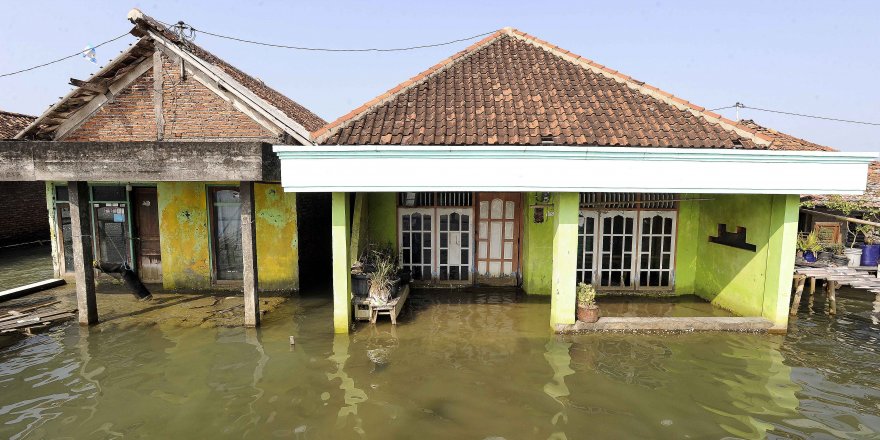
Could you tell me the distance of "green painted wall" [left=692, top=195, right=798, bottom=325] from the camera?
7.80 meters

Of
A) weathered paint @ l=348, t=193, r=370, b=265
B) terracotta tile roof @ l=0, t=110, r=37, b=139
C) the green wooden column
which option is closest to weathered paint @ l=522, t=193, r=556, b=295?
weathered paint @ l=348, t=193, r=370, b=265

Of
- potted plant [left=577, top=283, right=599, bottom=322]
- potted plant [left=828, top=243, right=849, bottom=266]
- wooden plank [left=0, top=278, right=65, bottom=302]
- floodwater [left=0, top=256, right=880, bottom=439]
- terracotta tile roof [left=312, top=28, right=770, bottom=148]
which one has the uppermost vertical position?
terracotta tile roof [left=312, top=28, right=770, bottom=148]

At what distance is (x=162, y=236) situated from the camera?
35.2 ft

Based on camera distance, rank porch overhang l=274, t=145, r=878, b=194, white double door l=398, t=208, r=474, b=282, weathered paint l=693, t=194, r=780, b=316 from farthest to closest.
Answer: white double door l=398, t=208, r=474, b=282, weathered paint l=693, t=194, r=780, b=316, porch overhang l=274, t=145, r=878, b=194

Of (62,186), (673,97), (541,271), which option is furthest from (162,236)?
(673,97)

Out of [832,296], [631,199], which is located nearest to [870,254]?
[832,296]

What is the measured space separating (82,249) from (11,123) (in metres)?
12.2

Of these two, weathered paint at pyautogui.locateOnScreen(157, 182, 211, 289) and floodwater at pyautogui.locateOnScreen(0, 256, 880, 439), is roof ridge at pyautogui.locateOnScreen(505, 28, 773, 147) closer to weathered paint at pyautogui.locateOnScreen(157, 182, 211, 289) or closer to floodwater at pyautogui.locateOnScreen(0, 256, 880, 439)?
floodwater at pyautogui.locateOnScreen(0, 256, 880, 439)

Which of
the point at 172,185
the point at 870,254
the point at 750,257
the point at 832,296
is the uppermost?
the point at 172,185

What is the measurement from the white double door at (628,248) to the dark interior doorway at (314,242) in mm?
6675

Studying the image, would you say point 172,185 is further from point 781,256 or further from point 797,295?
point 797,295

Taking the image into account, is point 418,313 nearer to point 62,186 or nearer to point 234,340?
point 234,340

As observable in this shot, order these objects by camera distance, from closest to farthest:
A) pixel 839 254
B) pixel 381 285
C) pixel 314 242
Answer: pixel 381 285
pixel 839 254
pixel 314 242

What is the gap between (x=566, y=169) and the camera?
7.44 m
